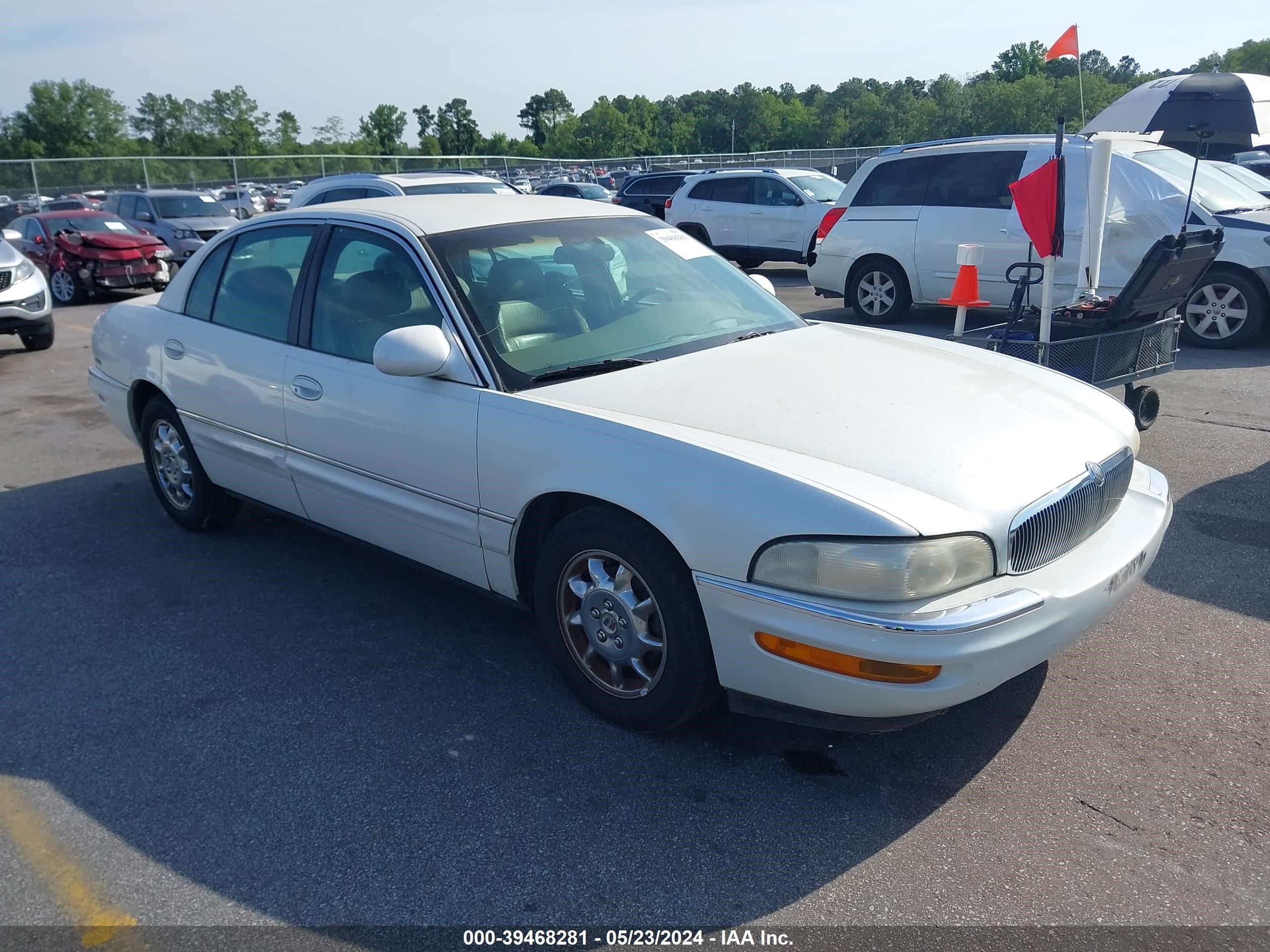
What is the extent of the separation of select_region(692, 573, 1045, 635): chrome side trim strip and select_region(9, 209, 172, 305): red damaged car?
49.8 ft

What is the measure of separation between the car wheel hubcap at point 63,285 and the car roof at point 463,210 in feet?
42.8

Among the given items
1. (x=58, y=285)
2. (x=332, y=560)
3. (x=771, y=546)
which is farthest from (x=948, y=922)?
(x=58, y=285)

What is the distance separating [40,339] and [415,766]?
10.4 metres

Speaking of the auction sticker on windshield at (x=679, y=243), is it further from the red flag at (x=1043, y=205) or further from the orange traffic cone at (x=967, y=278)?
the orange traffic cone at (x=967, y=278)

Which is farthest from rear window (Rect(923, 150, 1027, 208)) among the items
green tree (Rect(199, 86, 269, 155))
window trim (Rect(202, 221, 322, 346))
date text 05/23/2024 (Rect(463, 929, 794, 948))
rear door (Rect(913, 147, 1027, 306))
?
green tree (Rect(199, 86, 269, 155))

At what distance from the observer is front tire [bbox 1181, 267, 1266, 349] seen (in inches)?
353

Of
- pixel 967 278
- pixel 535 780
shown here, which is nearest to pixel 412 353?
pixel 535 780

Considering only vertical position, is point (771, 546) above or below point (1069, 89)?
below

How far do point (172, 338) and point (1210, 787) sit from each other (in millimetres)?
4622

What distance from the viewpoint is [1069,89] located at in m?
51.4

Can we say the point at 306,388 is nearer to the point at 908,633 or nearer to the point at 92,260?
the point at 908,633

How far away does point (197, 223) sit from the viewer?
18906mm

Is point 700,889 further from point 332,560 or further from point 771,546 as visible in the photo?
point 332,560

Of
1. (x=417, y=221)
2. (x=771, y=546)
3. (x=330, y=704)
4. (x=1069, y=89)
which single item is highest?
(x=1069, y=89)
